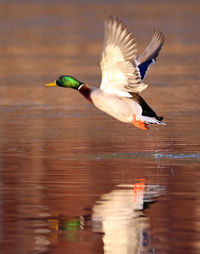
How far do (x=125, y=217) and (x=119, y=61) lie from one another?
10.1 feet

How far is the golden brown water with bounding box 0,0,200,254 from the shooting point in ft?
29.0

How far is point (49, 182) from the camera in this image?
37.0ft

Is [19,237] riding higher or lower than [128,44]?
lower

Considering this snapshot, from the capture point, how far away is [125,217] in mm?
9391

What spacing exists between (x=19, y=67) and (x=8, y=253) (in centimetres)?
1800

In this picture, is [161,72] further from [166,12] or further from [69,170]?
[166,12]

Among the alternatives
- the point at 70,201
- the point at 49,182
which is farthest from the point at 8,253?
the point at 49,182

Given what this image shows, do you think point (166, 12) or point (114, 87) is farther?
point (166, 12)

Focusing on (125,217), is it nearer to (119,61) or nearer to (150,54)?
(119,61)

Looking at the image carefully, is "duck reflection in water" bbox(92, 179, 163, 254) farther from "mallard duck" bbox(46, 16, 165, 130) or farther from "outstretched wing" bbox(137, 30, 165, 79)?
"outstretched wing" bbox(137, 30, 165, 79)

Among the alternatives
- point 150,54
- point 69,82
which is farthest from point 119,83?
point 150,54

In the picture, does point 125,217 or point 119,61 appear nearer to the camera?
point 125,217

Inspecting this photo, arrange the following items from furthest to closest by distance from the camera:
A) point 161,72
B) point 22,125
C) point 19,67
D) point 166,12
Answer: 1. point 166,12
2. point 19,67
3. point 161,72
4. point 22,125

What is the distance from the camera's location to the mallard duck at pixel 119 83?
11875 mm
